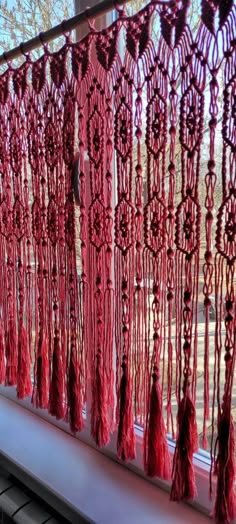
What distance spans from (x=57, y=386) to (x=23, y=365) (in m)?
0.13

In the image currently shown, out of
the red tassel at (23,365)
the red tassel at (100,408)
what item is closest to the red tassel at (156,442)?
the red tassel at (100,408)

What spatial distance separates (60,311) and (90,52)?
1.72 ft

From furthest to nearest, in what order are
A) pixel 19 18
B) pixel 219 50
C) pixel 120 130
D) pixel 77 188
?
pixel 19 18, pixel 77 188, pixel 120 130, pixel 219 50

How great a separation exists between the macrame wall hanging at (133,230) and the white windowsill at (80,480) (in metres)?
0.09

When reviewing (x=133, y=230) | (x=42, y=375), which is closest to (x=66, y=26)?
(x=133, y=230)

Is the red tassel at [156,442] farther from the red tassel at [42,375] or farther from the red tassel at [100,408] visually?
the red tassel at [42,375]

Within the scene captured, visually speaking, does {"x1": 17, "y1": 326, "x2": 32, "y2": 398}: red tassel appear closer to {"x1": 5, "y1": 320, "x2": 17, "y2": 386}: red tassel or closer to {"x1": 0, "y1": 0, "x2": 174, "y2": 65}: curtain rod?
{"x1": 5, "y1": 320, "x2": 17, "y2": 386}: red tassel

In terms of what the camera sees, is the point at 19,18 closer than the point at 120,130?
No

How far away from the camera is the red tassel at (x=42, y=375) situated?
3.51 feet

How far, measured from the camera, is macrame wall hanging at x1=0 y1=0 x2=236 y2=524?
713mm

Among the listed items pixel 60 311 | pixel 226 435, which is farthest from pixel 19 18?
pixel 226 435

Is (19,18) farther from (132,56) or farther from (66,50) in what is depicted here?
(132,56)

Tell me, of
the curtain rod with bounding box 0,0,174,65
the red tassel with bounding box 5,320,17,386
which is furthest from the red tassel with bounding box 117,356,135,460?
the curtain rod with bounding box 0,0,174,65

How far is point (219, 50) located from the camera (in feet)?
2.24
